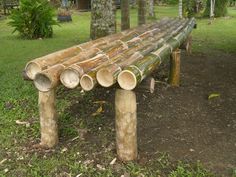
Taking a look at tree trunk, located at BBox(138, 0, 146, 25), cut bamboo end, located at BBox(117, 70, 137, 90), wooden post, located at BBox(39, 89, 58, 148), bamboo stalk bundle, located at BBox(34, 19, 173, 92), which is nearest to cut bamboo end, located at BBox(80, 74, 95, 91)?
bamboo stalk bundle, located at BBox(34, 19, 173, 92)

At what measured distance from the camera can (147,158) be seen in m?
3.76

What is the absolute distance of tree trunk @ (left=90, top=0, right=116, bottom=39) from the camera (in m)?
7.90

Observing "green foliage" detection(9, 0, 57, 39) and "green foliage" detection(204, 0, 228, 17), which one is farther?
"green foliage" detection(204, 0, 228, 17)

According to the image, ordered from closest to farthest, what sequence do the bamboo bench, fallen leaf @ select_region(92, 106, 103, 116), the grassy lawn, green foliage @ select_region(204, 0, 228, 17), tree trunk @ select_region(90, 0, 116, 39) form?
the bamboo bench
the grassy lawn
fallen leaf @ select_region(92, 106, 103, 116)
tree trunk @ select_region(90, 0, 116, 39)
green foliage @ select_region(204, 0, 228, 17)

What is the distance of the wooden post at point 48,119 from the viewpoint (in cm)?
393

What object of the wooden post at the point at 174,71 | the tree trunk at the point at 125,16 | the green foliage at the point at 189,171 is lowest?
the green foliage at the point at 189,171

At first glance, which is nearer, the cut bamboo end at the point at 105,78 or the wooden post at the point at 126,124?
the cut bamboo end at the point at 105,78

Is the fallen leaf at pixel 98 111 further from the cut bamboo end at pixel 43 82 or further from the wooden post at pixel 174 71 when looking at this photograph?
the wooden post at pixel 174 71

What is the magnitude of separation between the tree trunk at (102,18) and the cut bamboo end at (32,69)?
4409mm

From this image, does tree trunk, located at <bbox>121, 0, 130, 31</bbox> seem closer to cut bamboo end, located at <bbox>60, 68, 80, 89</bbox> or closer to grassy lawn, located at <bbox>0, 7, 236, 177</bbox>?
grassy lawn, located at <bbox>0, 7, 236, 177</bbox>

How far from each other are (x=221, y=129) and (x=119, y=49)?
1.55 meters

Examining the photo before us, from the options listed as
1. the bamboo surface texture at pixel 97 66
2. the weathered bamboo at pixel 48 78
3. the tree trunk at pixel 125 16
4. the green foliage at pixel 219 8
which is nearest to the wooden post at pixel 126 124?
the bamboo surface texture at pixel 97 66

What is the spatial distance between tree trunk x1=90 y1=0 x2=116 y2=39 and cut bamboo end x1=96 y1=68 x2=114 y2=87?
188 inches

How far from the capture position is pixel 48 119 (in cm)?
399
